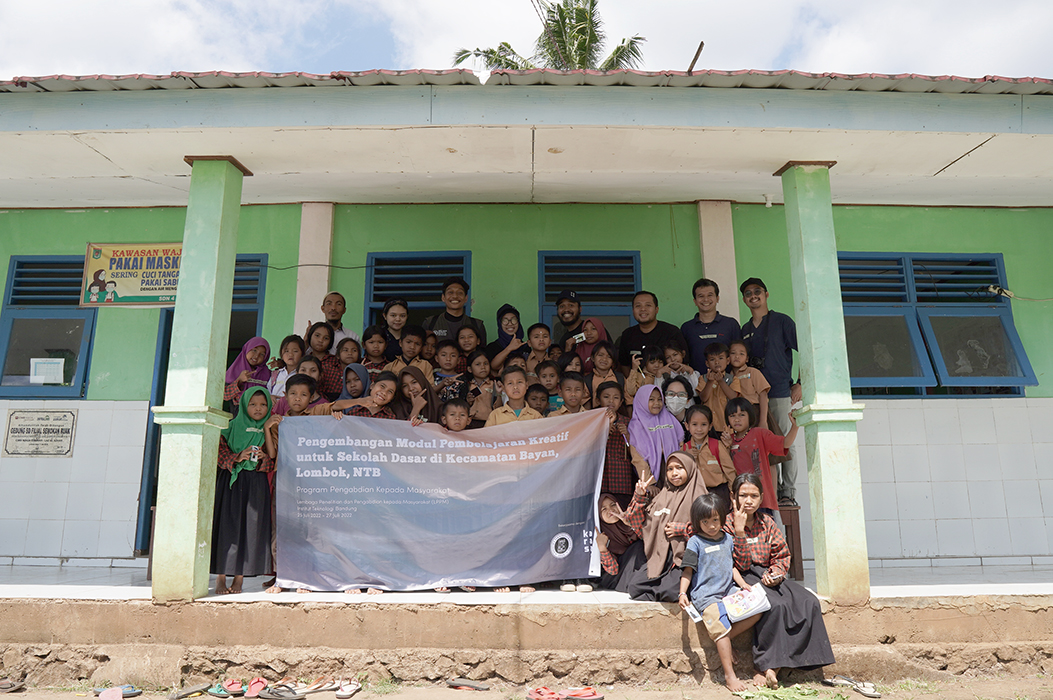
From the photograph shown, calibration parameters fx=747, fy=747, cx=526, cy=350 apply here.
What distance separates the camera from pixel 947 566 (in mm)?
6141

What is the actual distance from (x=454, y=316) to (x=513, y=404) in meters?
1.30

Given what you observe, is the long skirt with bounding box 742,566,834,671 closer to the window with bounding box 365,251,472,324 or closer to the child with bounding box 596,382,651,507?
the child with bounding box 596,382,651,507

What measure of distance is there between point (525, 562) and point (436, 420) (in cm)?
117

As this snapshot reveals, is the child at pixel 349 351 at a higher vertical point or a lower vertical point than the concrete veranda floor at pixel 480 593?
higher

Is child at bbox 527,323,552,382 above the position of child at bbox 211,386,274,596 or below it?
above

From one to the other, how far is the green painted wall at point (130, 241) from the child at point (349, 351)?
103 cm

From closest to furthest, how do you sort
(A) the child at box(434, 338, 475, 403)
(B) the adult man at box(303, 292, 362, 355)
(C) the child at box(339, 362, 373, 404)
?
(C) the child at box(339, 362, 373, 404), (A) the child at box(434, 338, 475, 403), (B) the adult man at box(303, 292, 362, 355)

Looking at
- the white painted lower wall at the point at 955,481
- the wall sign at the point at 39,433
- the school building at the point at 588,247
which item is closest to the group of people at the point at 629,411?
the school building at the point at 588,247

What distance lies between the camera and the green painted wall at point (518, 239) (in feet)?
21.6

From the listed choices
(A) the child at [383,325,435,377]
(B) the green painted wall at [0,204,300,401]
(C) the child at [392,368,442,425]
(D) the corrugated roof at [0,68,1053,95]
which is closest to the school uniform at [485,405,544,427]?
(C) the child at [392,368,442,425]

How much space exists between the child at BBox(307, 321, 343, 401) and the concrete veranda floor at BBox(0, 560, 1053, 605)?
4.76ft

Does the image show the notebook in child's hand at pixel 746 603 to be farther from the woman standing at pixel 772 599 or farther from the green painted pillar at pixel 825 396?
the green painted pillar at pixel 825 396

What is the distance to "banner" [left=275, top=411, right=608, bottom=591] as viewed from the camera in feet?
15.2

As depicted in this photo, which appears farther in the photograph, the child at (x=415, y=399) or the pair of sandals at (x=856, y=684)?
the child at (x=415, y=399)
